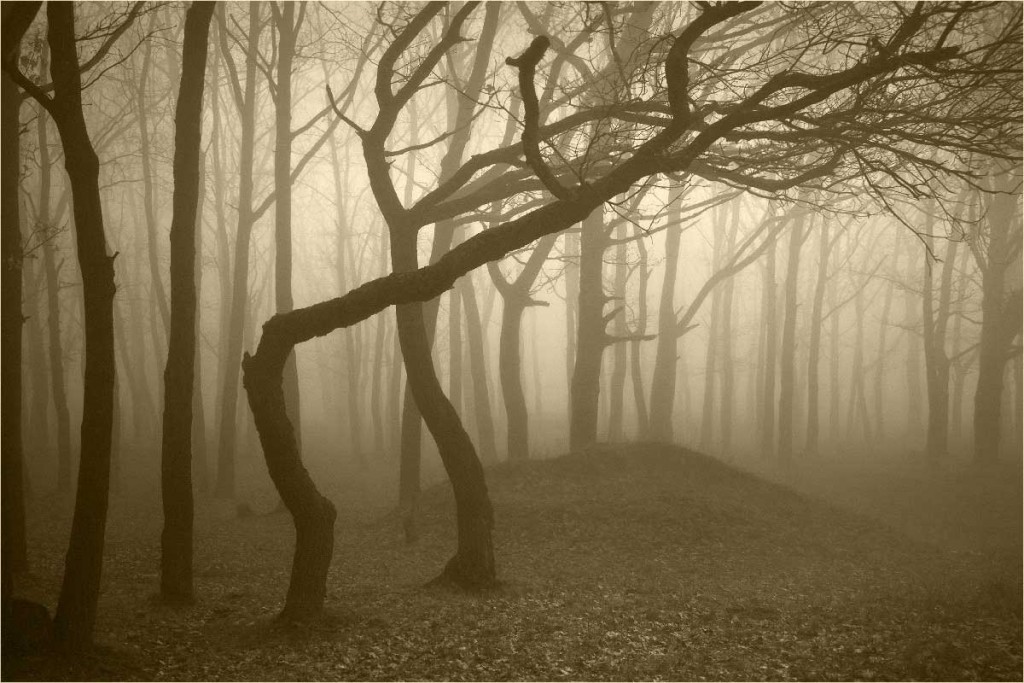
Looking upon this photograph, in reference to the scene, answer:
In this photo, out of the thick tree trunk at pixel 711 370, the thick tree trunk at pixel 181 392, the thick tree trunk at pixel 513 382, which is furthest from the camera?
the thick tree trunk at pixel 711 370

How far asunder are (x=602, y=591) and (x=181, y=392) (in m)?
5.37

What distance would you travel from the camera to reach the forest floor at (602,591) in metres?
6.96

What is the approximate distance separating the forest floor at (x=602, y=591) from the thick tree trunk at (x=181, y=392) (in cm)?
54

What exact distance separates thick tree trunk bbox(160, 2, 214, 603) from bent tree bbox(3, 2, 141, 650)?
1827 mm

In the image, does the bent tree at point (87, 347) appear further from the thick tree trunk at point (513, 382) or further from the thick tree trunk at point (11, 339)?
the thick tree trunk at point (513, 382)

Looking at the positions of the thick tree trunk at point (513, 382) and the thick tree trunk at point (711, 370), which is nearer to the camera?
the thick tree trunk at point (513, 382)

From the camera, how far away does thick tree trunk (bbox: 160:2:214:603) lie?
8.70 m

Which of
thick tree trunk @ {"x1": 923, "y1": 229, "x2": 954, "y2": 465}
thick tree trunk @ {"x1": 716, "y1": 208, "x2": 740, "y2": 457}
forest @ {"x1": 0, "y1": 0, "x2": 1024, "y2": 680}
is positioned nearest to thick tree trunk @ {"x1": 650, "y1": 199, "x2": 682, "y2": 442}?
forest @ {"x1": 0, "y1": 0, "x2": 1024, "y2": 680}

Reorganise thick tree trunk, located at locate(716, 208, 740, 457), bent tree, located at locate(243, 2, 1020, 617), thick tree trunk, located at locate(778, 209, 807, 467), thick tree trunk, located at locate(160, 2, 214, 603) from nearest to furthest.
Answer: bent tree, located at locate(243, 2, 1020, 617) < thick tree trunk, located at locate(160, 2, 214, 603) < thick tree trunk, located at locate(778, 209, 807, 467) < thick tree trunk, located at locate(716, 208, 740, 457)

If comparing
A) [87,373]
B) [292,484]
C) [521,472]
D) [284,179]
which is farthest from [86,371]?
[284,179]

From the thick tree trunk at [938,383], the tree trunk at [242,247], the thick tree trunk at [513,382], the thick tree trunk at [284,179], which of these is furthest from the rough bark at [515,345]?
the thick tree trunk at [938,383]

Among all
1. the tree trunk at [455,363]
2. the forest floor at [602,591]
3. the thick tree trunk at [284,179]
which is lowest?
the forest floor at [602,591]

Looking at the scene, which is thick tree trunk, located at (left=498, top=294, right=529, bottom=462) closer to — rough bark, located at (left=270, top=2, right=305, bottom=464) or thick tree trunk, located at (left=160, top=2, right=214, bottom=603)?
rough bark, located at (left=270, top=2, right=305, bottom=464)

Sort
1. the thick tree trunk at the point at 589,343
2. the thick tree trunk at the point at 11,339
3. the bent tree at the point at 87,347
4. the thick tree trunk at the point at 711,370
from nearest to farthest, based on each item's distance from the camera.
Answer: the bent tree at the point at 87,347, the thick tree trunk at the point at 11,339, the thick tree trunk at the point at 589,343, the thick tree trunk at the point at 711,370
